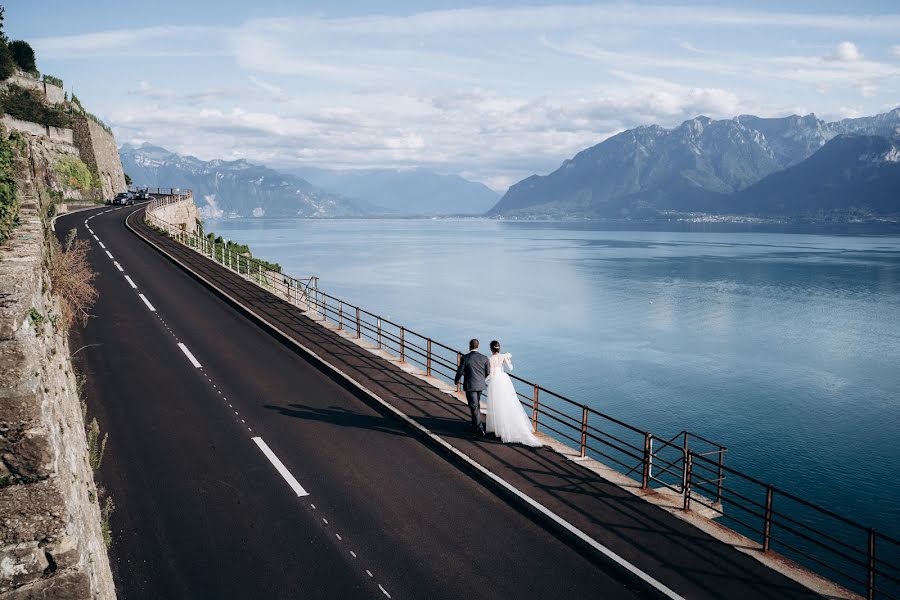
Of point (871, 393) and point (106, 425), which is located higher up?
point (106, 425)

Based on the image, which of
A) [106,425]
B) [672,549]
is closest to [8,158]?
[106,425]

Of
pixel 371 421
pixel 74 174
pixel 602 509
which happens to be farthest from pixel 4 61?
pixel 602 509

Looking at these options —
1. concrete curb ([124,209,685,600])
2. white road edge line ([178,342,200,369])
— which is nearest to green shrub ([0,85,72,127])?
white road edge line ([178,342,200,369])

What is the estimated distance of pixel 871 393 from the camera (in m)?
42.9

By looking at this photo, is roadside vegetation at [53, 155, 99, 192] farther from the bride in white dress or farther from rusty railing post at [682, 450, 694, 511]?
rusty railing post at [682, 450, 694, 511]

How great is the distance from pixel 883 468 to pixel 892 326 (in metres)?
40.8

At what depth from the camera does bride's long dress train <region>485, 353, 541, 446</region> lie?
12250 millimetres

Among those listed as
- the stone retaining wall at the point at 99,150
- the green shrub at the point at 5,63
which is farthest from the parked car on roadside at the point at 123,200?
the green shrub at the point at 5,63

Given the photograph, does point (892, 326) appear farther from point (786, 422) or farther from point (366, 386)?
point (366, 386)

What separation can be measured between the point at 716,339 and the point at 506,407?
53.8 metres

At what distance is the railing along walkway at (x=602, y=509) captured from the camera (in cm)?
800

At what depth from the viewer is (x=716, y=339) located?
60.2 metres

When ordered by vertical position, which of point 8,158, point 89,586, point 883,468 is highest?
point 8,158

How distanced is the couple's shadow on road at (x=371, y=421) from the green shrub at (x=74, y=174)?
213 ft
